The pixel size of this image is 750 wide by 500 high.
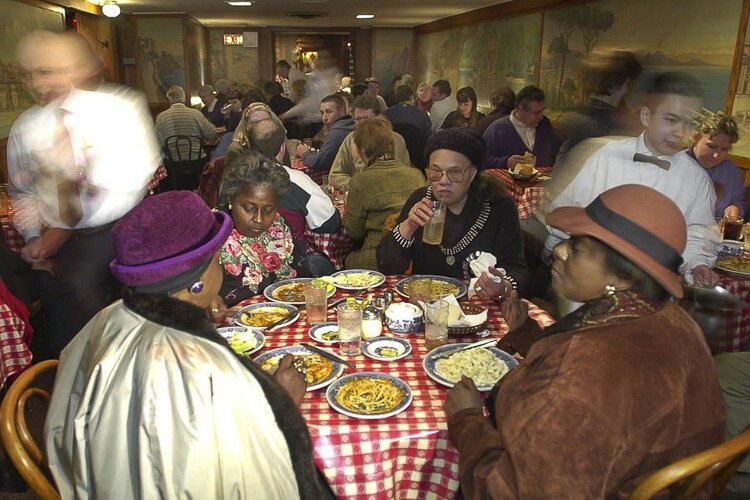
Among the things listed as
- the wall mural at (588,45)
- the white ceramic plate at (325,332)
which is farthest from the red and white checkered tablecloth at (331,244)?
the wall mural at (588,45)

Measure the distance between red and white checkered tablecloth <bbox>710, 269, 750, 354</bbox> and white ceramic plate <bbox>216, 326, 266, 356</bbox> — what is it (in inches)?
95.8

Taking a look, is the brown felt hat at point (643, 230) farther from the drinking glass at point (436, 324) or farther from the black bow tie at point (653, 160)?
the black bow tie at point (653, 160)

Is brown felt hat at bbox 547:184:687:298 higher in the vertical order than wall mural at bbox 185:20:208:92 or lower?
lower

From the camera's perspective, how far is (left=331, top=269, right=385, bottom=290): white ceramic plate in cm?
267

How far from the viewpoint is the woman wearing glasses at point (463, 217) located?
111 inches

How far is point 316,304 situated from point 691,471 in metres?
1.44

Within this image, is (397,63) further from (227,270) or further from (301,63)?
(227,270)

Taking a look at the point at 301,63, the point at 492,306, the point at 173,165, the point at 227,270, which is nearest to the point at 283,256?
the point at 227,270

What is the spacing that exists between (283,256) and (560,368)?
6.04 ft

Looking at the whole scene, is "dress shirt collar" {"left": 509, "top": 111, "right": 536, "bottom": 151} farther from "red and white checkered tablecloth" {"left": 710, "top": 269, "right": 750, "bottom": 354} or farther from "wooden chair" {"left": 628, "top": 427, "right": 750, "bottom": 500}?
"wooden chair" {"left": 628, "top": 427, "right": 750, "bottom": 500}

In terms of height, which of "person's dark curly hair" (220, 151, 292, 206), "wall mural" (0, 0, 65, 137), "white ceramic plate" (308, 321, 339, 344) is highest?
"wall mural" (0, 0, 65, 137)

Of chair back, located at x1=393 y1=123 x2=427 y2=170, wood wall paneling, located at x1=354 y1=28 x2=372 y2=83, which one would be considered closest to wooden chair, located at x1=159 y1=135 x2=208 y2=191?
chair back, located at x1=393 y1=123 x2=427 y2=170

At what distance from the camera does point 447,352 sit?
2.03 meters

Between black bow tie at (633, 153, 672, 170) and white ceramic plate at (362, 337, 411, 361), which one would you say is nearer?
white ceramic plate at (362, 337, 411, 361)
